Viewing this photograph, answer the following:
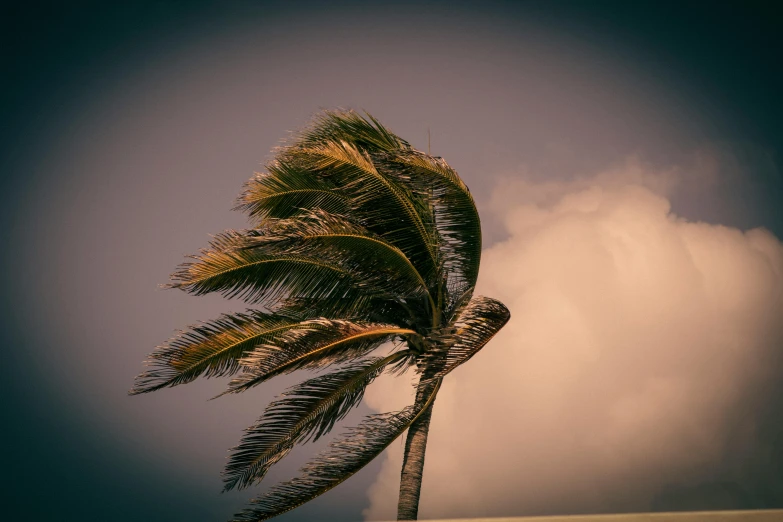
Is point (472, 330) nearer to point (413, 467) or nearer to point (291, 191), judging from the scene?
point (413, 467)

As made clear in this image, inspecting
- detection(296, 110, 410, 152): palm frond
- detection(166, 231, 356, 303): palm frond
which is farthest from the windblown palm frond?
detection(166, 231, 356, 303): palm frond

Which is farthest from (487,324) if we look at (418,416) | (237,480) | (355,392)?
(237,480)

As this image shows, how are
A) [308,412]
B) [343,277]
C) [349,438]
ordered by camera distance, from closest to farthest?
[349,438] < [308,412] < [343,277]

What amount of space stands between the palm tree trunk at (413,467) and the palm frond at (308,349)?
1.00 m

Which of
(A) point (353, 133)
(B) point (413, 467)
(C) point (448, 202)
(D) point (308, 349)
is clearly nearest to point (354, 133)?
(A) point (353, 133)

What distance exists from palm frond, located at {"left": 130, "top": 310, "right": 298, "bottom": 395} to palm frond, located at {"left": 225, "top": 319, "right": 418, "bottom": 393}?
0.71m

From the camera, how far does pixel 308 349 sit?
335 inches

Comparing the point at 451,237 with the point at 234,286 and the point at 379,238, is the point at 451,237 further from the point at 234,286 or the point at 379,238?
the point at 234,286

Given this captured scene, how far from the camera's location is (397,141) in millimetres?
9875

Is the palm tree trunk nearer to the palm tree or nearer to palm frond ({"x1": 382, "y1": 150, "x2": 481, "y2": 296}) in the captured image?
the palm tree

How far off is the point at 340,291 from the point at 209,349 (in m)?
1.88

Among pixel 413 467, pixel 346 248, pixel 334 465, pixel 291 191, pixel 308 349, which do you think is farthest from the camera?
pixel 291 191

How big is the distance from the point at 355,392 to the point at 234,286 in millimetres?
2074

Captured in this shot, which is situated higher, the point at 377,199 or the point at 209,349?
the point at 377,199
